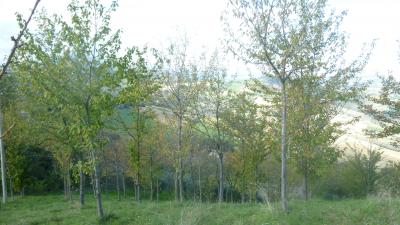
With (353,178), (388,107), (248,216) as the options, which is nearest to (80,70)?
(248,216)

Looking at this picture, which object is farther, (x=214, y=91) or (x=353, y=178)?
(x=353, y=178)

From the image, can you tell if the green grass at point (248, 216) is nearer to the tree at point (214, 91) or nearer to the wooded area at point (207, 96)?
the wooded area at point (207, 96)

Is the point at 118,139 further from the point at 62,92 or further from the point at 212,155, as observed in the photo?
the point at 62,92

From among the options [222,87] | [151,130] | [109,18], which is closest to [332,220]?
[109,18]

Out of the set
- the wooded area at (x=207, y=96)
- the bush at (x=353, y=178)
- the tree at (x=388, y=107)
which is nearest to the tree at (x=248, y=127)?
the wooded area at (x=207, y=96)

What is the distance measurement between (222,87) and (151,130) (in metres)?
8.06

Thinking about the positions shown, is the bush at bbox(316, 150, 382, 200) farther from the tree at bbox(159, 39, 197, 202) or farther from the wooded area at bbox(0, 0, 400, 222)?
the tree at bbox(159, 39, 197, 202)

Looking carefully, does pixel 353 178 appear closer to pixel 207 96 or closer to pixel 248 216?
pixel 207 96

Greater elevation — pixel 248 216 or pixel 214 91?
pixel 214 91

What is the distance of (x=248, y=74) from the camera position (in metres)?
18.1

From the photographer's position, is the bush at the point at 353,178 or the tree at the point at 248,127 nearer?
the tree at the point at 248,127

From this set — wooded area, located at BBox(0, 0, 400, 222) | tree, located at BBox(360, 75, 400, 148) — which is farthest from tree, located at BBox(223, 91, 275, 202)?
tree, located at BBox(360, 75, 400, 148)

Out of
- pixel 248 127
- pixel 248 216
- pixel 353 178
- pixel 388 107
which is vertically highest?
pixel 388 107

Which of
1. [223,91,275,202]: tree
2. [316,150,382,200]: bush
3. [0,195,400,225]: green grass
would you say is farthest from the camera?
[316,150,382,200]: bush
